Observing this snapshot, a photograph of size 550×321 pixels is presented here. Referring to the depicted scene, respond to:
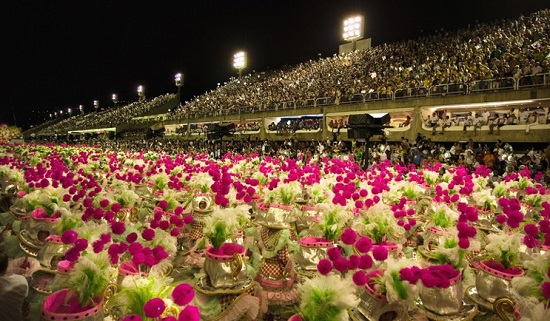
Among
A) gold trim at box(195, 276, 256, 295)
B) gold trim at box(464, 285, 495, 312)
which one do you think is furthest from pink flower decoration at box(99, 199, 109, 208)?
gold trim at box(464, 285, 495, 312)

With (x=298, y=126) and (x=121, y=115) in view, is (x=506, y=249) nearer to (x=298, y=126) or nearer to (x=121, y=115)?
(x=298, y=126)

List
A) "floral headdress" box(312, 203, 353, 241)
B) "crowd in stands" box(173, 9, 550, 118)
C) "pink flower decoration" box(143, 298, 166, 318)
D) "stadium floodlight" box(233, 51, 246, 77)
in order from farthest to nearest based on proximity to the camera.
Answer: "stadium floodlight" box(233, 51, 246, 77) < "crowd in stands" box(173, 9, 550, 118) < "floral headdress" box(312, 203, 353, 241) < "pink flower decoration" box(143, 298, 166, 318)

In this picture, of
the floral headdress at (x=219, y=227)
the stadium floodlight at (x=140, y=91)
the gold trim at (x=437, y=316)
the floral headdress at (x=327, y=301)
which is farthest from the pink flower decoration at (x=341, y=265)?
the stadium floodlight at (x=140, y=91)

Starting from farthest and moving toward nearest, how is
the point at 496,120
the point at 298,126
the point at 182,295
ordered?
the point at 298,126, the point at 496,120, the point at 182,295

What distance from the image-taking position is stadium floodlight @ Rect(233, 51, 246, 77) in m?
68.1

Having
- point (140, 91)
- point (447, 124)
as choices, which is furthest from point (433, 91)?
point (140, 91)

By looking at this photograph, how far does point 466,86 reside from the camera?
1958 centimetres

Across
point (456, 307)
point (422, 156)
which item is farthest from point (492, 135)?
point (456, 307)

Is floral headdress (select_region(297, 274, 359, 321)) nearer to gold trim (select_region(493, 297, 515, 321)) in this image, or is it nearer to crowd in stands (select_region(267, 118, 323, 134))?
gold trim (select_region(493, 297, 515, 321))

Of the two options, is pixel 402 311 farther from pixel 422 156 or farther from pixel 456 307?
pixel 422 156

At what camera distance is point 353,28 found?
45.5m

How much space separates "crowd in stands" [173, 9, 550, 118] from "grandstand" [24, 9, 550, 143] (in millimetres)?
55

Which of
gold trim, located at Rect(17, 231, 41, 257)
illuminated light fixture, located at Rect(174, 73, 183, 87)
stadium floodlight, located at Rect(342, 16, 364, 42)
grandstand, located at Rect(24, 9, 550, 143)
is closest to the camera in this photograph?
gold trim, located at Rect(17, 231, 41, 257)

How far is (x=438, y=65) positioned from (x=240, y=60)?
1958 inches
